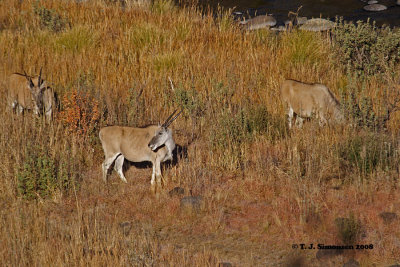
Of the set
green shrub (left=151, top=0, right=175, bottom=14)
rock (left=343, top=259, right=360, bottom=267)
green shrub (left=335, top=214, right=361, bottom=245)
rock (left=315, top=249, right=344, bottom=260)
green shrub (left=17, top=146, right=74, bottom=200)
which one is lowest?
rock (left=343, top=259, right=360, bottom=267)

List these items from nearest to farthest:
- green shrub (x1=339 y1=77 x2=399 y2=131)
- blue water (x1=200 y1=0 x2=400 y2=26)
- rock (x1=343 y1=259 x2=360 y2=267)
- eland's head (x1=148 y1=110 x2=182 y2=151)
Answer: rock (x1=343 y1=259 x2=360 y2=267), eland's head (x1=148 y1=110 x2=182 y2=151), green shrub (x1=339 y1=77 x2=399 y2=131), blue water (x1=200 y1=0 x2=400 y2=26)

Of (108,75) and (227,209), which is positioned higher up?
(108,75)

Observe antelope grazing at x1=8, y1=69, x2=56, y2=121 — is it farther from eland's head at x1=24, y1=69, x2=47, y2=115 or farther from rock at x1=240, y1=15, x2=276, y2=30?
rock at x1=240, y1=15, x2=276, y2=30

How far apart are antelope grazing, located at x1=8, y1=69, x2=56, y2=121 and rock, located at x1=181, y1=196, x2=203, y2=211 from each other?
135 inches

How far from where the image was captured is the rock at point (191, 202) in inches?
317

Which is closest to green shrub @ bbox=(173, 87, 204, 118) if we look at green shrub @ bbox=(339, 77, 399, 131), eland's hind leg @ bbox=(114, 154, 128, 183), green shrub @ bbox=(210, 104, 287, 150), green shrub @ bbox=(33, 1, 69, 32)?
green shrub @ bbox=(210, 104, 287, 150)

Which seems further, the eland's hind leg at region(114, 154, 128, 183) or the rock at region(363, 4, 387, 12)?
the rock at region(363, 4, 387, 12)

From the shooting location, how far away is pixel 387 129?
9984 millimetres

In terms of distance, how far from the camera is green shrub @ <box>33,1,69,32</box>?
575 inches

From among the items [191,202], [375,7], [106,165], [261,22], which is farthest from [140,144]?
[375,7]

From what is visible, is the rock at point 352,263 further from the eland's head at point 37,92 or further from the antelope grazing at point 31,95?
the eland's head at point 37,92

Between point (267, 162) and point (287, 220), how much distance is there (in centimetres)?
139

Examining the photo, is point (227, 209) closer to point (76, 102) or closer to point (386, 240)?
point (386, 240)

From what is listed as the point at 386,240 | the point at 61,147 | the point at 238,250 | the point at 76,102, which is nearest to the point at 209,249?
the point at 238,250
